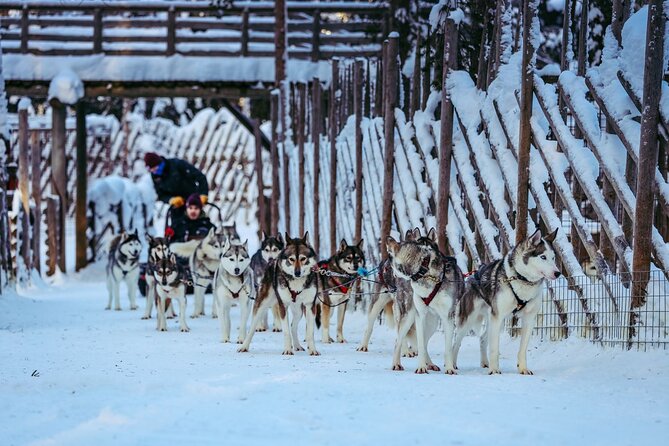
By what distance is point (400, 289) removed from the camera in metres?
7.49

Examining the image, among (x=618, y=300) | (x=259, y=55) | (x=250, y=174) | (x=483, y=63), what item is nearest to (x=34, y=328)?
(x=483, y=63)

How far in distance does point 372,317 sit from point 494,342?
2028 mm

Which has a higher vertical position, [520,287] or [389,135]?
[389,135]

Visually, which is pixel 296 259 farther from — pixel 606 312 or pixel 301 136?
pixel 301 136

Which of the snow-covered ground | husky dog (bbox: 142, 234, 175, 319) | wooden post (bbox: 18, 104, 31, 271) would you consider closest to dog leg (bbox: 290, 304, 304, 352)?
the snow-covered ground

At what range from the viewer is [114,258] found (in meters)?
13.7

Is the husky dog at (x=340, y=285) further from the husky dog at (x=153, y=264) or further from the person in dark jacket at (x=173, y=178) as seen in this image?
the person in dark jacket at (x=173, y=178)

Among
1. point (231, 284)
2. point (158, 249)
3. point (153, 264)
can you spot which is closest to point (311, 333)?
point (231, 284)

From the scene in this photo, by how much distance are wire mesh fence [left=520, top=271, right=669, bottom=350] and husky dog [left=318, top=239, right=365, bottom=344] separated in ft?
6.54

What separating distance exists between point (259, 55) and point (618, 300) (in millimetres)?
12657

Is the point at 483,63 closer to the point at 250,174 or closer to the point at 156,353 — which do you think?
the point at 156,353

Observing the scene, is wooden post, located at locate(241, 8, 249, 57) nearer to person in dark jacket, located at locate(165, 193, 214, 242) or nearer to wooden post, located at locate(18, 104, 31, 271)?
wooden post, located at locate(18, 104, 31, 271)

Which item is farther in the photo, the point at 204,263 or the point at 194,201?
the point at 194,201

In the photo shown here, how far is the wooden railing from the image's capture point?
18.5m
